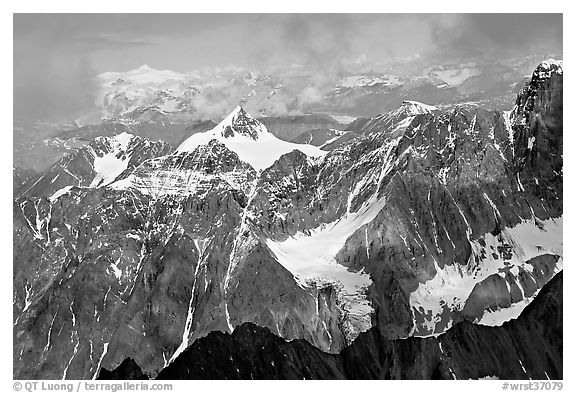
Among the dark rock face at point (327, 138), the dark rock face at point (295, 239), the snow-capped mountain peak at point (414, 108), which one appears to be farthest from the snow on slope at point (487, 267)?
the dark rock face at point (327, 138)

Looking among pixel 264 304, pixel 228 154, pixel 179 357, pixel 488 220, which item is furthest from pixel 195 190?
pixel 488 220

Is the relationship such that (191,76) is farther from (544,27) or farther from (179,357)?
(544,27)

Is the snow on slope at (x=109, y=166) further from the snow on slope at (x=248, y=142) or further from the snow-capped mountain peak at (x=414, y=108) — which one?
the snow-capped mountain peak at (x=414, y=108)

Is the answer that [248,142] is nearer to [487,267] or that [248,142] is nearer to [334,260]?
[334,260]

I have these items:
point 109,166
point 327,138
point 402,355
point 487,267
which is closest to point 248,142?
point 327,138

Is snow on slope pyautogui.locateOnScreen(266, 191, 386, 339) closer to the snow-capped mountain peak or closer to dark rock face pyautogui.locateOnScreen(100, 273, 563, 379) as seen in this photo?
dark rock face pyautogui.locateOnScreen(100, 273, 563, 379)

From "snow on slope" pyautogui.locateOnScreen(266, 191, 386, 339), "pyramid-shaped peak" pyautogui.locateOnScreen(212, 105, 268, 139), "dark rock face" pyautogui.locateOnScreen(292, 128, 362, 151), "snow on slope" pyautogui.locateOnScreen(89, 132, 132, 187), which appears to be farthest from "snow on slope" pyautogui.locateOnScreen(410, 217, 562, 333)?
"snow on slope" pyautogui.locateOnScreen(89, 132, 132, 187)
